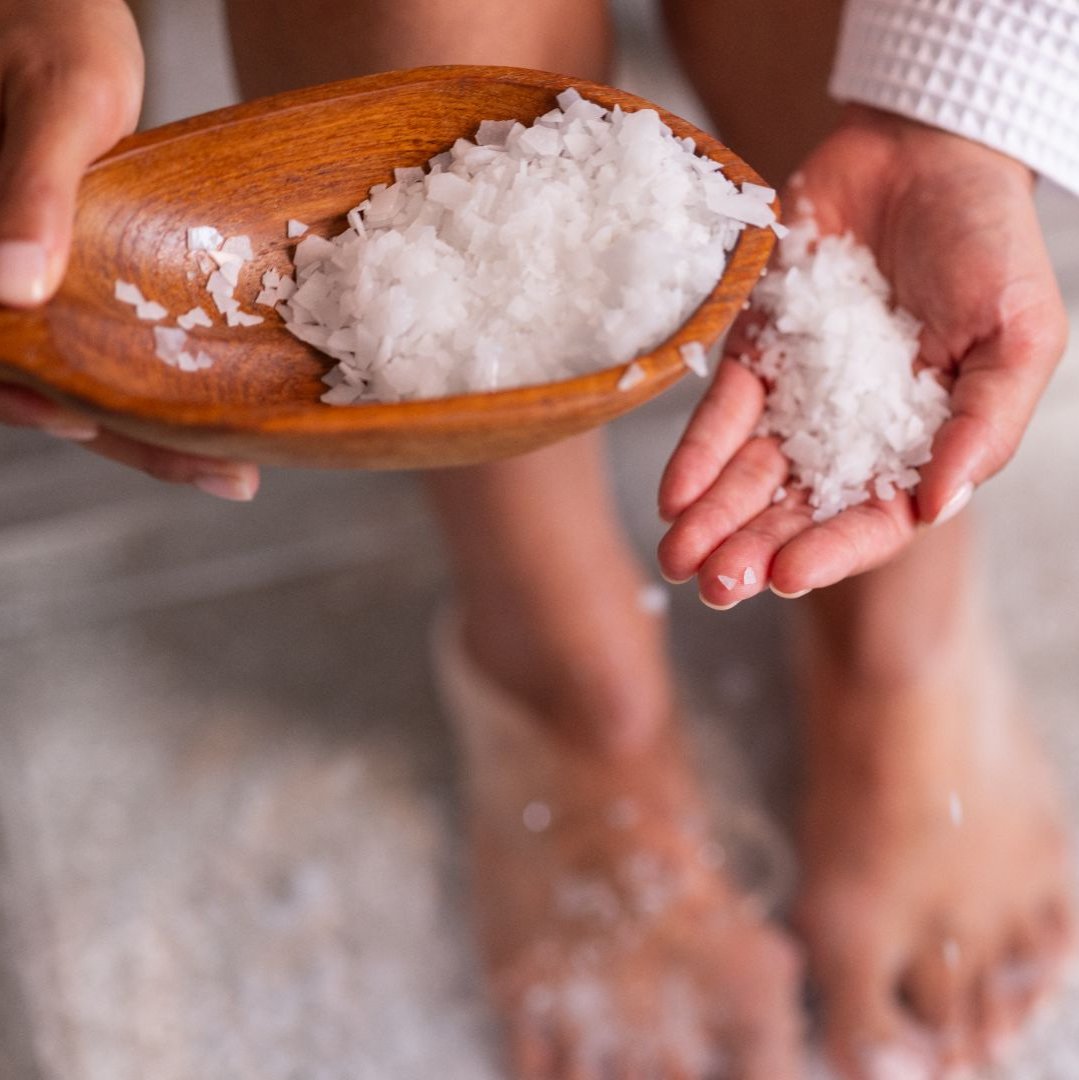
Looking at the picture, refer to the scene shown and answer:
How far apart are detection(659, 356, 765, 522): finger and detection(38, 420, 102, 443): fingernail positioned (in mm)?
205

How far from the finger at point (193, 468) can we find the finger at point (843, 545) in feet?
0.62

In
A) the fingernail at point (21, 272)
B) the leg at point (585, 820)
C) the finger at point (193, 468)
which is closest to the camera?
the fingernail at point (21, 272)

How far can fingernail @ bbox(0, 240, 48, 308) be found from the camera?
1.10 feet

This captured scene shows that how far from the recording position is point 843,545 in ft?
1.33

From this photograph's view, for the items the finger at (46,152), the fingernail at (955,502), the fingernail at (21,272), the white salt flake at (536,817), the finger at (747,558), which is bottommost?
the white salt flake at (536,817)

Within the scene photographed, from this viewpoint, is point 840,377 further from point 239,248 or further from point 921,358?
point 239,248

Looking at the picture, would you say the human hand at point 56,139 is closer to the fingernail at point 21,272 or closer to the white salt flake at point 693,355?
the fingernail at point 21,272

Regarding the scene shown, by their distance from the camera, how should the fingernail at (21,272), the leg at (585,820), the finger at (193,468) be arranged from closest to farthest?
the fingernail at (21,272) → the finger at (193,468) → the leg at (585,820)

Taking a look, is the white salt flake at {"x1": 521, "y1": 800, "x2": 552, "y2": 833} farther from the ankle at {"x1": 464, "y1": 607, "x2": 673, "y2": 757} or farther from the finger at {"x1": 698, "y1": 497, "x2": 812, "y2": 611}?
the finger at {"x1": 698, "y1": 497, "x2": 812, "y2": 611}

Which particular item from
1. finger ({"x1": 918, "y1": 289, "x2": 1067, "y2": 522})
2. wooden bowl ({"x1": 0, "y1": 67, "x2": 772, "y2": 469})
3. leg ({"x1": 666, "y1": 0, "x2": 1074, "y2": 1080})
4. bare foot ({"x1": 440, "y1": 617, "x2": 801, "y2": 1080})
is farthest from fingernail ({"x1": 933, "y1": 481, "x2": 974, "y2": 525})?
bare foot ({"x1": 440, "y1": 617, "x2": 801, "y2": 1080})

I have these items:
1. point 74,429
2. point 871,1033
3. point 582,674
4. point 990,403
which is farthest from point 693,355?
point 871,1033

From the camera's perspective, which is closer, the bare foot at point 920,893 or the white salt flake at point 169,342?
the white salt flake at point 169,342

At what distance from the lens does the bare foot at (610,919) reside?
0.69 m

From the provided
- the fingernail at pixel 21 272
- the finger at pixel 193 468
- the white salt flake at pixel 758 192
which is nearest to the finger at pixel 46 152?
the fingernail at pixel 21 272
